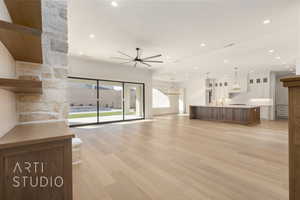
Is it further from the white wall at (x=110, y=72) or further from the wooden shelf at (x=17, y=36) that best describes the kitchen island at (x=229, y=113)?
the wooden shelf at (x=17, y=36)

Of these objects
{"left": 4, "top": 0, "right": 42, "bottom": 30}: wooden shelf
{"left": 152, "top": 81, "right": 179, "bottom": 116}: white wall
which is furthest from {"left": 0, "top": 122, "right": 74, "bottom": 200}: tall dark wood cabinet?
{"left": 152, "top": 81, "right": 179, "bottom": 116}: white wall

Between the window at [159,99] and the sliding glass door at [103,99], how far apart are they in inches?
100

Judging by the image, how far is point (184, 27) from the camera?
135 inches

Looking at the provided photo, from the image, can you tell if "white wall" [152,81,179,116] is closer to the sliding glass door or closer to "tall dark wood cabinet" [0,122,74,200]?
the sliding glass door

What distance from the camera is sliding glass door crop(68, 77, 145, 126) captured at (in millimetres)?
6555

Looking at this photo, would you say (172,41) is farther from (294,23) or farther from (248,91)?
(248,91)

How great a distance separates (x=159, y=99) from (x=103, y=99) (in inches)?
198

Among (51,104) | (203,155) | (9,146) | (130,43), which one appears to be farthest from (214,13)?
(9,146)

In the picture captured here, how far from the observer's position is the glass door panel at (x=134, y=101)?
8.06 m

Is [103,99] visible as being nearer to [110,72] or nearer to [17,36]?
[110,72]

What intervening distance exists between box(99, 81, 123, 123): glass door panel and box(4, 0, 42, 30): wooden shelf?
5.94 meters

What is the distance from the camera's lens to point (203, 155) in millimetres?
2840

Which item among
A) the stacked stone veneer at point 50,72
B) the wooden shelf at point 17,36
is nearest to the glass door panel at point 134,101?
the stacked stone veneer at point 50,72

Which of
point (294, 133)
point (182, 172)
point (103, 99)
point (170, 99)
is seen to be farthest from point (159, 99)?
point (294, 133)
